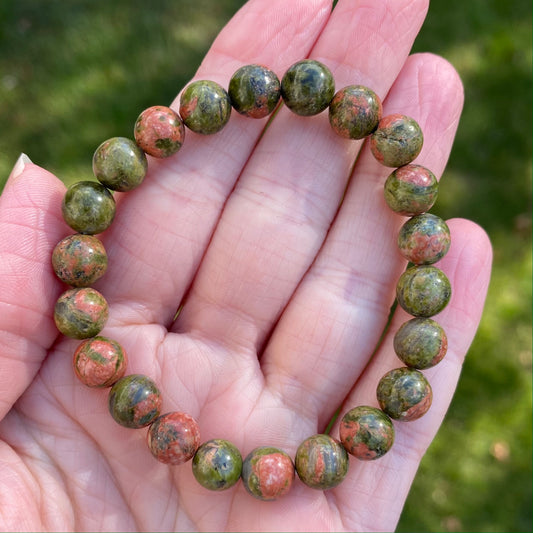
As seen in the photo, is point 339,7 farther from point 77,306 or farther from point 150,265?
point 77,306

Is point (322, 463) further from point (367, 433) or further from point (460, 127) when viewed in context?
point (460, 127)

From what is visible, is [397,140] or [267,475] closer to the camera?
[267,475]

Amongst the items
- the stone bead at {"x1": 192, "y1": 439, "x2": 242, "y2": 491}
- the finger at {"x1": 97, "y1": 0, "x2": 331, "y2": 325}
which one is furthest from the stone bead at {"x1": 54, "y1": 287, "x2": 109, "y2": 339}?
the stone bead at {"x1": 192, "y1": 439, "x2": 242, "y2": 491}

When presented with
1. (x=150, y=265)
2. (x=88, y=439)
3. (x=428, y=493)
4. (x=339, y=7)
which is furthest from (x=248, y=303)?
(x=428, y=493)

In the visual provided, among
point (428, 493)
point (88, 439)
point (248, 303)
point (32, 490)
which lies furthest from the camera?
point (428, 493)

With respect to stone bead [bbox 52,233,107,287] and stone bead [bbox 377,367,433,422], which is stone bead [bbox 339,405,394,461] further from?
stone bead [bbox 52,233,107,287]

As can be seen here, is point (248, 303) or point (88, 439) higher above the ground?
point (248, 303)

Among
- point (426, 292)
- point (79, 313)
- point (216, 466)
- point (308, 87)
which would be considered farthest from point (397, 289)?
point (79, 313)
